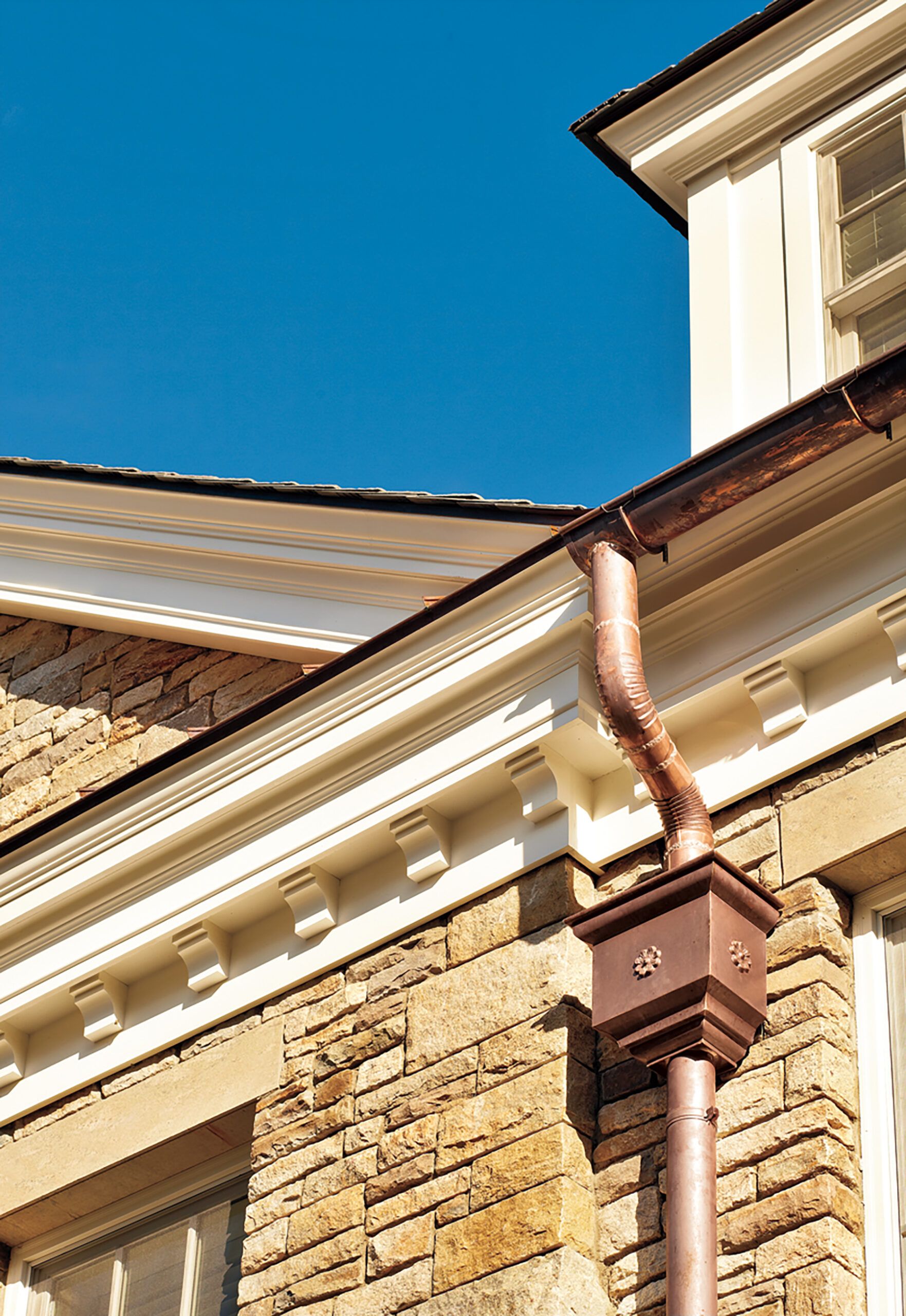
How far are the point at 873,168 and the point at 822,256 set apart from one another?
16.5 inches

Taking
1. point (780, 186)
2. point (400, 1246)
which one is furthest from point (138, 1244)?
point (780, 186)

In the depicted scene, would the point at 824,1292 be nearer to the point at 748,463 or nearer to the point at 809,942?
the point at 809,942

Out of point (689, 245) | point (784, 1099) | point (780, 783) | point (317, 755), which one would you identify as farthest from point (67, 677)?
point (784, 1099)

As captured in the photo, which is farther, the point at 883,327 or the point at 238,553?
the point at 238,553

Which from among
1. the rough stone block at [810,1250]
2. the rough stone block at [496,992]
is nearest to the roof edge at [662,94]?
the rough stone block at [496,992]

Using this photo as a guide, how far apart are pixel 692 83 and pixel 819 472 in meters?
2.71

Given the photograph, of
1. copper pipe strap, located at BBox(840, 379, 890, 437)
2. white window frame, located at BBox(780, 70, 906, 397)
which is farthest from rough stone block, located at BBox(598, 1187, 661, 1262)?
white window frame, located at BBox(780, 70, 906, 397)

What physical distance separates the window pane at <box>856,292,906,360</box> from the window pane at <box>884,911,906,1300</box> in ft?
7.52

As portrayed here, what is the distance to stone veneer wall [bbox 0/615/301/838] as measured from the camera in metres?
8.42

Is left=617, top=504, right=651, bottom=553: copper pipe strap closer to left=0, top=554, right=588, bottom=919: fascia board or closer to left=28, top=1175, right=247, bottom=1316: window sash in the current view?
left=0, top=554, right=588, bottom=919: fascia board

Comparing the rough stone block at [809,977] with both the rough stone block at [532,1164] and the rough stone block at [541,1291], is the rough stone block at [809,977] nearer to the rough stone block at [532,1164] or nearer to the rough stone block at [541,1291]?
the rough stone block at [532,1164]

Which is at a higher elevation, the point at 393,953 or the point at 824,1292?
the point at 393,953

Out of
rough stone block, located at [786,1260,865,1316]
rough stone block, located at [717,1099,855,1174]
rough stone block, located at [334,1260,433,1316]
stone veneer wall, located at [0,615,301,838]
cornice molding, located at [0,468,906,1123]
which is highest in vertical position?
stone veneer wall, located at [0,615,301,838]

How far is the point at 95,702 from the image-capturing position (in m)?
9.00
